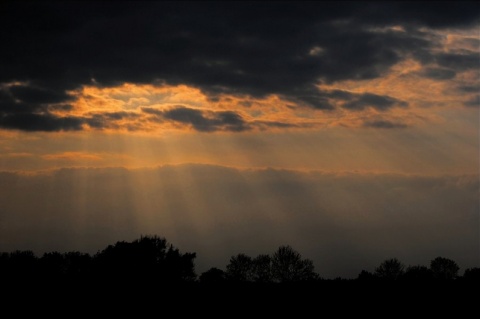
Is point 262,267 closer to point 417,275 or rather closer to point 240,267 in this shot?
point 240,267

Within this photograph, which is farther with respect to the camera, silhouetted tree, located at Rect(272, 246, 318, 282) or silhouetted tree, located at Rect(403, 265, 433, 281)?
silhouetted tree, located at Rect(272, 246, 318, 282)

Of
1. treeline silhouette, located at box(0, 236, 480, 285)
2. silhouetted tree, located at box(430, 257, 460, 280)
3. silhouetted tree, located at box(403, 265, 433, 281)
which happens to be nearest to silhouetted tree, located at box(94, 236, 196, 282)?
treeline silhouette, located at box(0, 236, 480, 285)

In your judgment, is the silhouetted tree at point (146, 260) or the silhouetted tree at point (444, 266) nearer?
the silhouetted tree at point (146, 260)

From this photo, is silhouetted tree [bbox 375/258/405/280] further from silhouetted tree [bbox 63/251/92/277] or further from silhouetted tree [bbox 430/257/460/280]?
silhouetted tree [bbox 63/251/92/277]

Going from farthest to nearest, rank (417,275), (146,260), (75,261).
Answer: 1. (75,261)
2. (146,260)
3. (417,275)

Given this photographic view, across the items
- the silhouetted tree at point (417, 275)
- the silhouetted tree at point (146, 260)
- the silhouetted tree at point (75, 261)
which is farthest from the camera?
the silhouetted tree at point (75, 261)

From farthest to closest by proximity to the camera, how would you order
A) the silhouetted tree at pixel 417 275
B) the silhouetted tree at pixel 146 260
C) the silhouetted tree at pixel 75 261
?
the silhouetted tree at pixel 75 261
the silhouetted tree at pixel 146 260
the silhouetted tree at pixel 417 275

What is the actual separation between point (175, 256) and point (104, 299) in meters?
97.9

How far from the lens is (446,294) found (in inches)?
1801

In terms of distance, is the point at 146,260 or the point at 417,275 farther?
the point at 146,260

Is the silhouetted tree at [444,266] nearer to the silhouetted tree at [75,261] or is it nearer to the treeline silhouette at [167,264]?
the treeline silhouette at [167,264]

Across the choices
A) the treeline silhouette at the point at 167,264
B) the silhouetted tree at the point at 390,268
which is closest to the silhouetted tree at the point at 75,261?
the treeline silhouette at the point at 167,264

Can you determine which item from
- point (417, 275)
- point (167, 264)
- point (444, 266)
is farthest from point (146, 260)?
point (444, 266)

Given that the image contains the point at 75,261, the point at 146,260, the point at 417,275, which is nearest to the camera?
the point at 417,275
